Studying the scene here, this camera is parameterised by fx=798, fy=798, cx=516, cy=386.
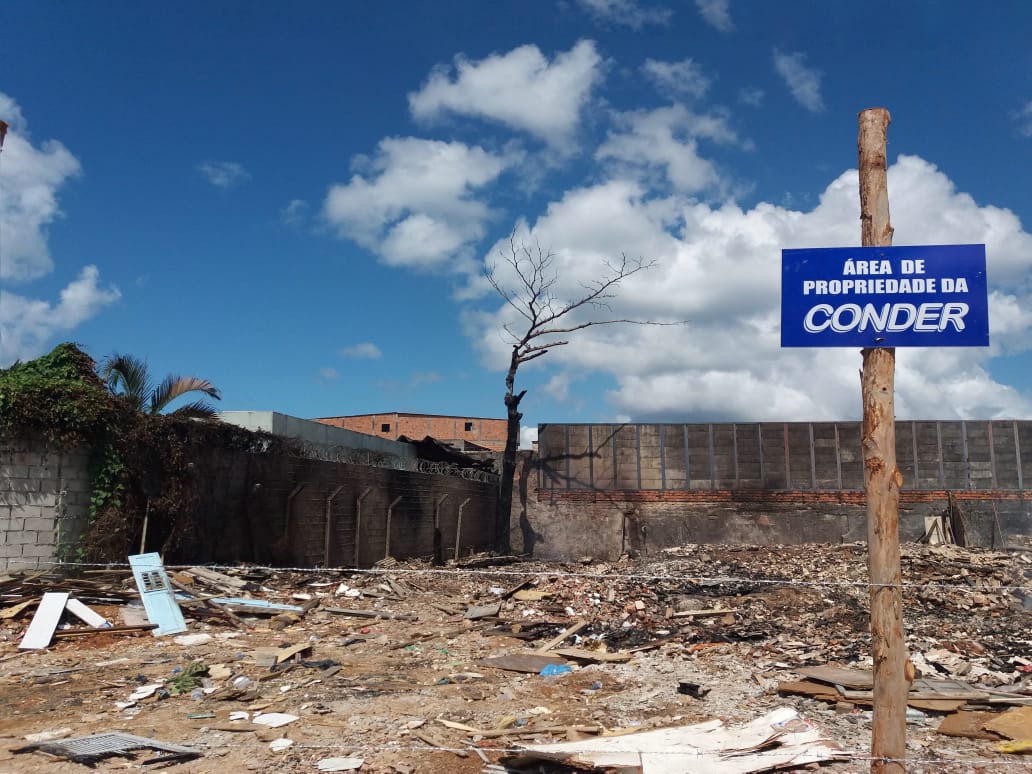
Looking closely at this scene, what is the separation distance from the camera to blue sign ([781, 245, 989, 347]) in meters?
3.73

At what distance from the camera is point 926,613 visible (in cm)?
1159

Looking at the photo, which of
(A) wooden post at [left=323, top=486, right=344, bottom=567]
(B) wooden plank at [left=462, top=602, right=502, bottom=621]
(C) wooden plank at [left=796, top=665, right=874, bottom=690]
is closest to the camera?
(C) wooden plank at [left=796, top=665, right=874, bottom=690]

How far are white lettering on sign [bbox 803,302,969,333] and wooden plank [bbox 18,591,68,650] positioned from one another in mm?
8771

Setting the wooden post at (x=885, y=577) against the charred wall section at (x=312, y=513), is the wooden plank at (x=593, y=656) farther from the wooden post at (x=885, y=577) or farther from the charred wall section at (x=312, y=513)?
the charred wall section at (x=312, y=513)

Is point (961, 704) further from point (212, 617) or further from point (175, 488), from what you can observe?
point (175, 488)

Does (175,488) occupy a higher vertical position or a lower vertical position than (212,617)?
higher

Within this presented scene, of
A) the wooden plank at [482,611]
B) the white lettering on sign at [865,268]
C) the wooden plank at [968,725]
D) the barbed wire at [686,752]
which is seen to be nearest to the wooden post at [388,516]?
the wooden plank at [482,611]

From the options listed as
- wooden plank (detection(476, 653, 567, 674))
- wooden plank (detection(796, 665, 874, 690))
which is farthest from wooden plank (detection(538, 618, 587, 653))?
wooden plank (detection(796, 665, 874, 690))

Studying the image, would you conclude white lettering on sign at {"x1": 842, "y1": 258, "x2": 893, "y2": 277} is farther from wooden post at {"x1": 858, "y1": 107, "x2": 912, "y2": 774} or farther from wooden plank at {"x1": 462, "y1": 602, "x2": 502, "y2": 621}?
wooden plank at {"x1": 462, "y1": 602, "x2": 502, "y2": 621}

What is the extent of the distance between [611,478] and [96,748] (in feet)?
66.1

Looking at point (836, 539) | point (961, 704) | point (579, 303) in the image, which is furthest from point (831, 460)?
point (961, 704)

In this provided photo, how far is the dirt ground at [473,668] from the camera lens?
5.40 metres

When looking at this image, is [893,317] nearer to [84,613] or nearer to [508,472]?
[84,613]

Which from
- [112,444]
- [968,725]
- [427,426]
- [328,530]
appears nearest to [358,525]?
[328,530]
